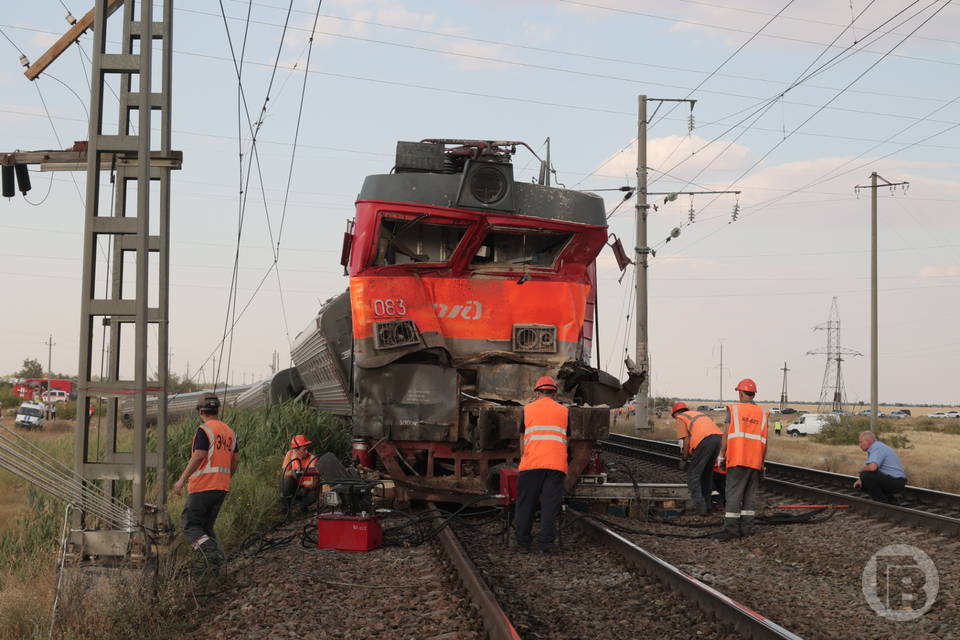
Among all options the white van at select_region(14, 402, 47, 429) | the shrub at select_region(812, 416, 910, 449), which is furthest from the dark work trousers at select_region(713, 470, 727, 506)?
the white van at select_region(14, 402, 47, 429)

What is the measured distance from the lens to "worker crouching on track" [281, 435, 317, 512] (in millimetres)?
11695

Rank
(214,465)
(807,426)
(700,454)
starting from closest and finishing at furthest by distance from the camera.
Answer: (214,465) < (700,454) < (807,426)

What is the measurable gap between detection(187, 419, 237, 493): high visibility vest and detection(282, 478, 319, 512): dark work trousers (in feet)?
10.0

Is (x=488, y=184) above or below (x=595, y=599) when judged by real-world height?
above

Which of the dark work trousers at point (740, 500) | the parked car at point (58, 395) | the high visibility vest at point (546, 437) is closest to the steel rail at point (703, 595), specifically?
the high visibility vest at point (546, 437)

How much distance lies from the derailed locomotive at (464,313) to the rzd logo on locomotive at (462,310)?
0.04 feet

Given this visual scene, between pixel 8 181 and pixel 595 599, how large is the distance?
6674mm

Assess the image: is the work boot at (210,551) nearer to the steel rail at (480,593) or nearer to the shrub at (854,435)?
the steel rail at (480,593)

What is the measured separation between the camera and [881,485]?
12523mm

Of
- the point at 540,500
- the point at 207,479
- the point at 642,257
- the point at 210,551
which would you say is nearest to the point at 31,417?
the point at 642,257

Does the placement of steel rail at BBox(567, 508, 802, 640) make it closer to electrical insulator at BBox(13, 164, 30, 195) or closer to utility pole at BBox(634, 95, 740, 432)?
electrical insulator at BBox(13, 164, 30, 195)

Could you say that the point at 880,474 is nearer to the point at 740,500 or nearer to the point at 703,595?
the point at 740,500

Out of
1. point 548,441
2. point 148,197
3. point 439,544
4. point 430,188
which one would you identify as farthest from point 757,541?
point 148,197

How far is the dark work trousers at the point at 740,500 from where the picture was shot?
1015 centimetres
